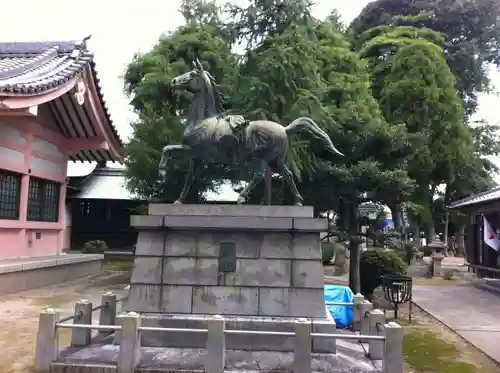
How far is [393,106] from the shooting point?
71.5 ft

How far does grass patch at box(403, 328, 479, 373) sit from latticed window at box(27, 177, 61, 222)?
12548 mm

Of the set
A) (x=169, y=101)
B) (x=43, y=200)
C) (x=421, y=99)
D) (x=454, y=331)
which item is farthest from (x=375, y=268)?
(x=43, y=200)

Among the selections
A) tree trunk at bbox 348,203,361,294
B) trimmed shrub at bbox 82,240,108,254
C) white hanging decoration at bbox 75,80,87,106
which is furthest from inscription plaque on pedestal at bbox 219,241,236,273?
trimmed shrub at bbox 82,240,108,254

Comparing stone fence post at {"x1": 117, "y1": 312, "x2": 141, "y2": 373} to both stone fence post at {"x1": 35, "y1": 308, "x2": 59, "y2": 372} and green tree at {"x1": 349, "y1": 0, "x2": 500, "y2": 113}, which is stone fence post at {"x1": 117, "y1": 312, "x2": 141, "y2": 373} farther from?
green tree at {"x1": 349, "y1": 0, "x2": 500, "y2": 113}

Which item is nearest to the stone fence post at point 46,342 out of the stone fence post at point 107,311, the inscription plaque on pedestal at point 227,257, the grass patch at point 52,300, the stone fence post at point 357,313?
the stone fence post at point 107,311

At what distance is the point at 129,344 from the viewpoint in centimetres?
638

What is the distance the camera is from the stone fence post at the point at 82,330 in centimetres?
755

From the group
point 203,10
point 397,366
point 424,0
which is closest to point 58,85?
point 203,10

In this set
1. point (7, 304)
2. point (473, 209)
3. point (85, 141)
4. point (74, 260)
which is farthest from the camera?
point (473, 209)

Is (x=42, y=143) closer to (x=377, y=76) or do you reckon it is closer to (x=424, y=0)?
(x=377, y=76)

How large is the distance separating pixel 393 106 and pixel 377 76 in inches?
85.3

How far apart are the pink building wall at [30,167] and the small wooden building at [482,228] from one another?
15.7m

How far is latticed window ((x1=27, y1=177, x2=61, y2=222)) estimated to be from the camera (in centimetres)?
1677

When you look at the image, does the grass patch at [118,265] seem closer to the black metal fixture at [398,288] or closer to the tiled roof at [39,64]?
the tiled roof at [39,64]
